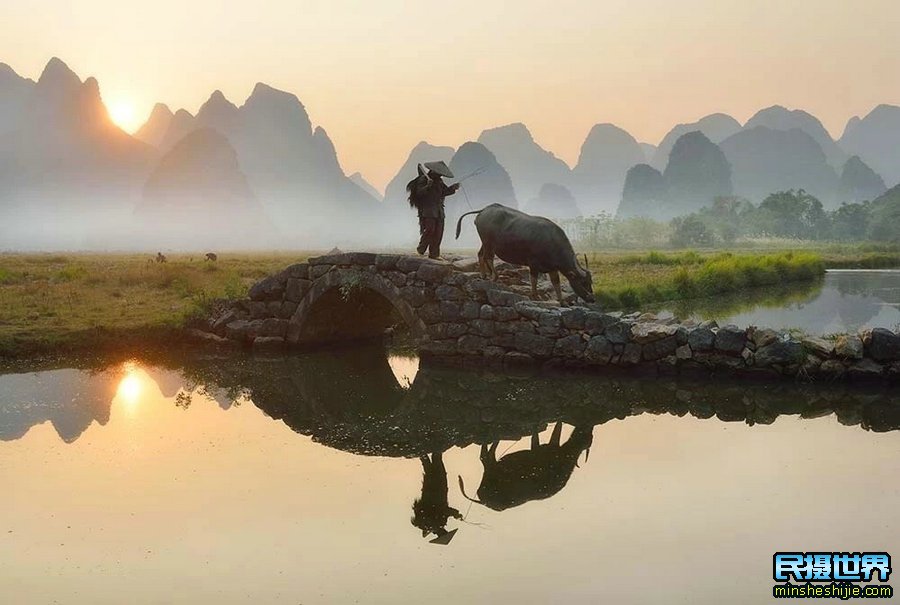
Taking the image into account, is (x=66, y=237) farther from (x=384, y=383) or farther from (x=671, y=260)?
(x=384, y=383)

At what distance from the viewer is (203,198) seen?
137 metres

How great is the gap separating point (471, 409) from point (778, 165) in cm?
15994

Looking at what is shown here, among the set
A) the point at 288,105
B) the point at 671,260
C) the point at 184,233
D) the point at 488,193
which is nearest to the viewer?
the point at 671,260

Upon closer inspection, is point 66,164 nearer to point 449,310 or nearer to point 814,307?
point 814,307

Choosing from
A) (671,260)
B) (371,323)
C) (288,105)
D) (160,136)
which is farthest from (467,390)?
(160,136)

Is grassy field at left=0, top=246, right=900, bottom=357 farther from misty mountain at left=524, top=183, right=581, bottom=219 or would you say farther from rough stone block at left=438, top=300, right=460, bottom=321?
misty mountain at left=524, top=183, right=581, bottom=219

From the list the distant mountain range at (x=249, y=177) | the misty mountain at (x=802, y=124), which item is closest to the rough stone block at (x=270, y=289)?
the distant mountain range at (x=249, y=177)

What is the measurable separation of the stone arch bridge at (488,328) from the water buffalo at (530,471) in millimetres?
2969

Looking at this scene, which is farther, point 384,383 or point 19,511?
point 384,383

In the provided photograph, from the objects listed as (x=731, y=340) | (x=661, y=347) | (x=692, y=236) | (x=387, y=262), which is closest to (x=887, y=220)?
(x=692, y=236)

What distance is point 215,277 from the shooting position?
25.4m

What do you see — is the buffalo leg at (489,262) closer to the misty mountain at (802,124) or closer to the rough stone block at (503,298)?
the rough stone block at (503,298)

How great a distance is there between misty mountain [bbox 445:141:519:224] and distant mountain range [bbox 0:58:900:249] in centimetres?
34

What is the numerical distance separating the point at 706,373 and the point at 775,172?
157 m
